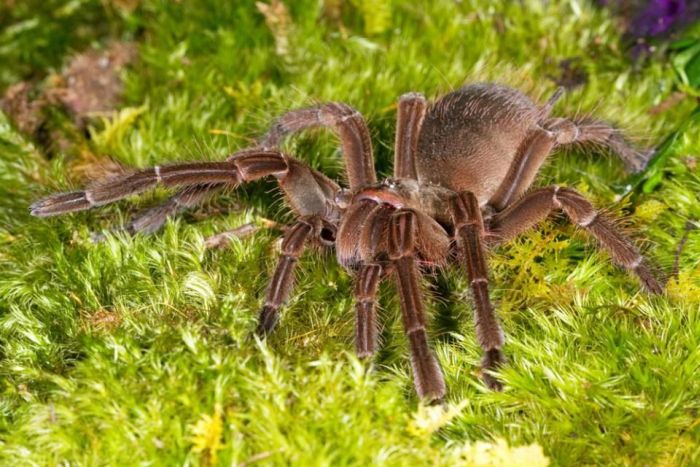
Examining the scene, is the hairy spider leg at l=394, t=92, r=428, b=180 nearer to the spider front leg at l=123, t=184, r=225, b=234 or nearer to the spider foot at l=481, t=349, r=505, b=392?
the spider front leg at l=123, t=184, r=225, b=234

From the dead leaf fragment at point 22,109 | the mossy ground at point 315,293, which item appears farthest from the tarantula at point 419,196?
the dead leaf fragment at point 22,109

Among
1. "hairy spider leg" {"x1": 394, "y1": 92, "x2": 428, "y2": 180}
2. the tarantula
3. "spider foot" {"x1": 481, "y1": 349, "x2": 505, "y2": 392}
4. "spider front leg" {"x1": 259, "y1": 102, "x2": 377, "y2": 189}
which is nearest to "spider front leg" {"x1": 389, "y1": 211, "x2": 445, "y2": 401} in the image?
the tarantula

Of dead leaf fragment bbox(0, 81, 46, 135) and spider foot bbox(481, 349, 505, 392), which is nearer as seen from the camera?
spider foot bbox(481, 349, 505, 392)

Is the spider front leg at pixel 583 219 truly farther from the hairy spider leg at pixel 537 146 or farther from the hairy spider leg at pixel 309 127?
the hairy spider leg at pixel 309 127

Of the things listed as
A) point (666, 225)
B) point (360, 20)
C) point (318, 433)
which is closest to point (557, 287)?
point (666, 225)

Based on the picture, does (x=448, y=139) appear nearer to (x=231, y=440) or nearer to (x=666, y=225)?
(x=666, y=225)

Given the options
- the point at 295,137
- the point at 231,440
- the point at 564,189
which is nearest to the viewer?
the point at 231,440

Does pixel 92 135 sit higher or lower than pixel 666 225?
lower
